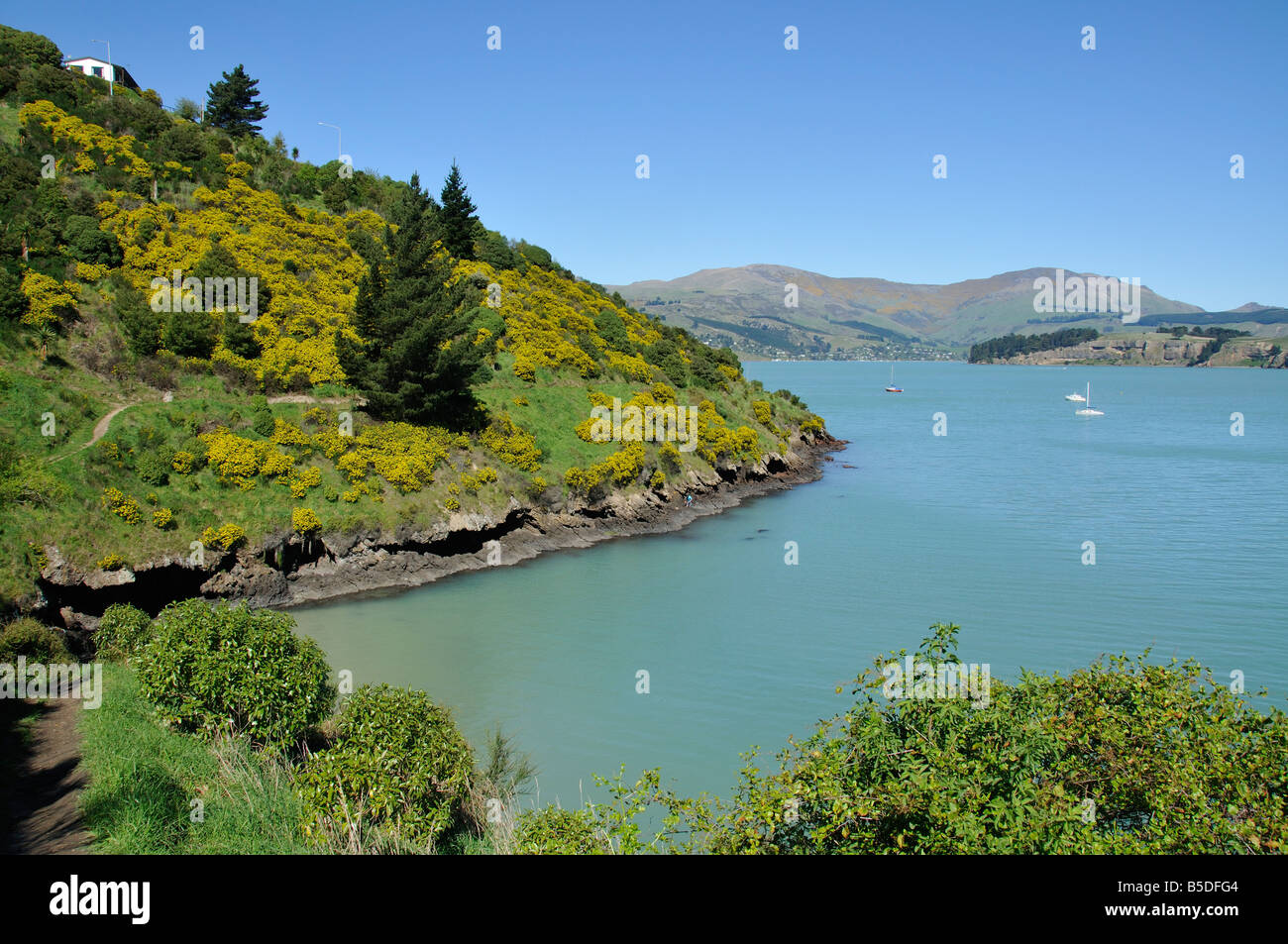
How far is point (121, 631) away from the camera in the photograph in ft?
68.2

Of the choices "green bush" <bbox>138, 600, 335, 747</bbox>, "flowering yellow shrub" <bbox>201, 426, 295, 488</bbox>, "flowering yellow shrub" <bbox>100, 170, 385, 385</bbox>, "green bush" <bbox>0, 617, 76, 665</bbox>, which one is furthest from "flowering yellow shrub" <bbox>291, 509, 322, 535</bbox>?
"green bush" <bbox>138, 600, 335, 747</bbox>

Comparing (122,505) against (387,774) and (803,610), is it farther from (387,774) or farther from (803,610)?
(803,610)

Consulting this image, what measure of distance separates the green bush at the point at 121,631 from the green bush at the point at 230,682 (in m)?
6.38

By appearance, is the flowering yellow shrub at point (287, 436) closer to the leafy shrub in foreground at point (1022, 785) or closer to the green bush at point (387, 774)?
the green bush at point (387, 774)

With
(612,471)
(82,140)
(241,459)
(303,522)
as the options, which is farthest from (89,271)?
(612,471)

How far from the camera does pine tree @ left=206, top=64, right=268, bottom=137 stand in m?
59.1

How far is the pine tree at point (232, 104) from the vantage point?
5906 centimetres

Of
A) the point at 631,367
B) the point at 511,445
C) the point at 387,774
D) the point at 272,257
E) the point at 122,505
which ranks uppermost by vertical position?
the point at 272,257

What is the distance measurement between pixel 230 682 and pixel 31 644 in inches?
348

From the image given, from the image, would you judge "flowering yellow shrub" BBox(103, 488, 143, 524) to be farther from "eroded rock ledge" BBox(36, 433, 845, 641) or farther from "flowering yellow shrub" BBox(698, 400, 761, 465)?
"flowering yellow shrub" BBox(698, 400, 761, 465)

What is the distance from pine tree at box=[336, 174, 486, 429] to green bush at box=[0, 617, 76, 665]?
680 inches

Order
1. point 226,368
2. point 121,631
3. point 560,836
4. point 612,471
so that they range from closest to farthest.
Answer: point 560,836, point 121,631, point 226,368, point 612,471
